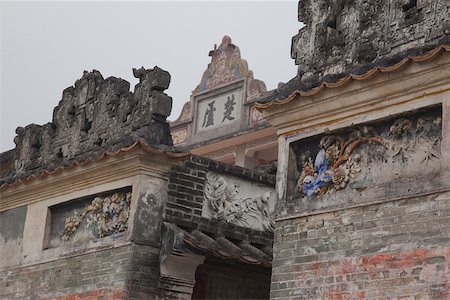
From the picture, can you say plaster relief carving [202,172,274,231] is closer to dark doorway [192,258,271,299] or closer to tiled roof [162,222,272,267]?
tiled roof [162,222,272,267]

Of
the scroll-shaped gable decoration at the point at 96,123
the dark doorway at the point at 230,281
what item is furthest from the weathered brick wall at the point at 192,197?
the dark doorway at the point at 230,281

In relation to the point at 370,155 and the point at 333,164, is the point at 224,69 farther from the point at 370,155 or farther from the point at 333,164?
the point at 370,155

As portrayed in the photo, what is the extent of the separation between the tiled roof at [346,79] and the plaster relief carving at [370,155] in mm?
474

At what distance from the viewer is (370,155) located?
8.85 metres

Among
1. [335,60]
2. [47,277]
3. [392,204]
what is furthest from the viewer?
[47,277]

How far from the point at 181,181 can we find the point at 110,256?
4.33 ft

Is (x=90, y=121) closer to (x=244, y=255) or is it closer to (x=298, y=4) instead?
(x=244, y=255)

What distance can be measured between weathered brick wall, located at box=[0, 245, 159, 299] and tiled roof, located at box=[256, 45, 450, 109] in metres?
2.87

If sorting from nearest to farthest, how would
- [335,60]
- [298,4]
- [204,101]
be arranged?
[335,60], [298,4], [204,101]

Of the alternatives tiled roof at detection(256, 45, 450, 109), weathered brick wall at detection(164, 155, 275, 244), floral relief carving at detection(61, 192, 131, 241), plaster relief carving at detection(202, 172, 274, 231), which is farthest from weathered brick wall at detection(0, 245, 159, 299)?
tiled roof at detection(256, 45, 450, 109)

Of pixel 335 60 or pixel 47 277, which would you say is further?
pixel 47 277

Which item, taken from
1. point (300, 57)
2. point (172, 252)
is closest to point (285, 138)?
point (300, 57)

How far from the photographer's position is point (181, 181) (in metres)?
11.9

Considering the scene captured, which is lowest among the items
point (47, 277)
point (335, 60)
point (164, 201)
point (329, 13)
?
point (47, 277)
